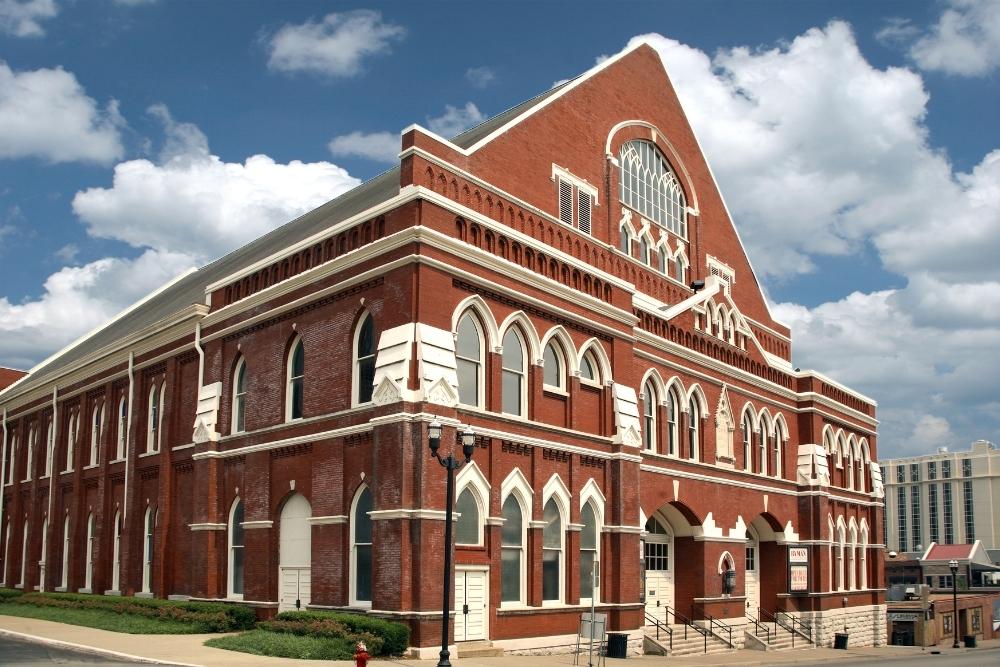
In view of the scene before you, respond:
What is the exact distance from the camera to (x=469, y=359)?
25.5 m

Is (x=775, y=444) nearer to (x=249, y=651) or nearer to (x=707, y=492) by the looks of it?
(x=707, y=492)

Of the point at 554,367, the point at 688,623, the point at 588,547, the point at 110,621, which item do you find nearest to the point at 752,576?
the point at 688,623

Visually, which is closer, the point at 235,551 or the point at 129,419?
the point at 235,551

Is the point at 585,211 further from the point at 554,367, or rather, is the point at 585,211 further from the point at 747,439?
the point at 747,439

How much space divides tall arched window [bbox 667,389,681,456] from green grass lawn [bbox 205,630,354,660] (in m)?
15.5

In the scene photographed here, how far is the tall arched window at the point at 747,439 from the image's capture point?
39.2 metres

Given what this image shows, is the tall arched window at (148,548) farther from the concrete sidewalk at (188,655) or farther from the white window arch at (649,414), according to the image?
the white window arch at (649,414)

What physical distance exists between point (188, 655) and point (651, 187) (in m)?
24.2

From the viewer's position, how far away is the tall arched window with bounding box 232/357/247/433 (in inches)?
1182

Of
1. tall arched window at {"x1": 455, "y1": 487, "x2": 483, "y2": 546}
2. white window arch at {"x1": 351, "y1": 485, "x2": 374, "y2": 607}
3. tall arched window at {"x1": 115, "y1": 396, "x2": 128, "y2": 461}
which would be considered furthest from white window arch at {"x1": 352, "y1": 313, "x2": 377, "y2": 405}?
tall arched window at {"x1": 115, "y1": 396, "x2": 128, "y2": 461}

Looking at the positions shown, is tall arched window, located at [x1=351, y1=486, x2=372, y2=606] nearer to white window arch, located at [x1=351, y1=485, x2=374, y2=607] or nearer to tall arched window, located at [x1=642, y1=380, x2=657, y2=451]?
white window arch, located at [x1=351, y1=485, x2=374, y2=607]

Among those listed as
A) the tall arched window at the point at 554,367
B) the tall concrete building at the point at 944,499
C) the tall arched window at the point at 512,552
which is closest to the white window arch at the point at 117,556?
the tall arched window at the point at 512,552

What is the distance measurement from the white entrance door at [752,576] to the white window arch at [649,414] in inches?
343

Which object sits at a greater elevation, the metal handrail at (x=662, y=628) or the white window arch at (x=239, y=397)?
the white window arch at (x=239, y=397)
